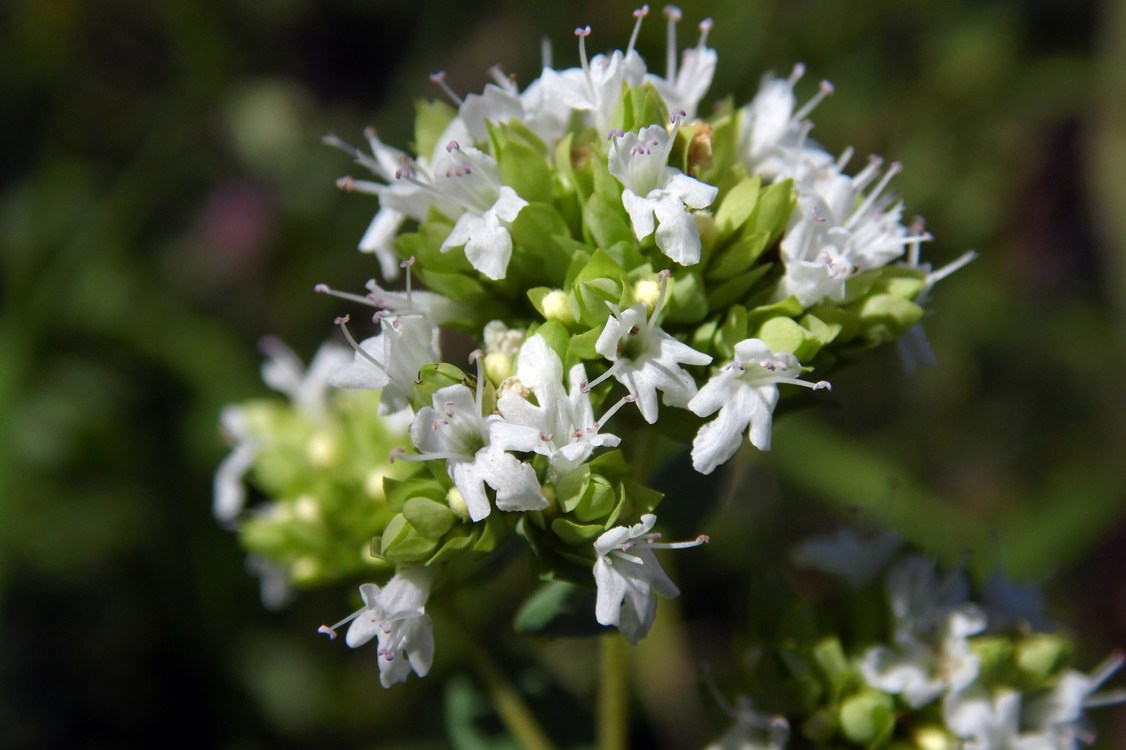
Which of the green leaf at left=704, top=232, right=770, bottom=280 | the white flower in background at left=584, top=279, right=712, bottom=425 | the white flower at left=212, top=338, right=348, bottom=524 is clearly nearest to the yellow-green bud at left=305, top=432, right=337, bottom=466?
the white flower at left=212, top=338, right=348, bottom=524

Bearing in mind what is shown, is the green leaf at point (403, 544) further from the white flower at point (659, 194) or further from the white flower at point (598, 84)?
the white flower at point (598, 84)

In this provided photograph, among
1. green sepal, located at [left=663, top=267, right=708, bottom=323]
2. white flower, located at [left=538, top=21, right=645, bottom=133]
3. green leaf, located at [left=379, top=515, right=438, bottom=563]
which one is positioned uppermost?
Answer: white flower, located at [left=538, top=21, right=645, bottom=133]

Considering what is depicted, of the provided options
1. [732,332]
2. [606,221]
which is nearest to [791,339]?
[732,332]

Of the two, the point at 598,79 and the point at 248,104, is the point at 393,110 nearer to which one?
the point at 248,104

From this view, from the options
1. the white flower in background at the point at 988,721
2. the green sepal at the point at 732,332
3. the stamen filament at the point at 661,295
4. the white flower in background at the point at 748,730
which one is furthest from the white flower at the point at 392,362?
the white flower in background at the point at 988,721

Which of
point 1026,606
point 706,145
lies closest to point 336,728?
point 1026,606

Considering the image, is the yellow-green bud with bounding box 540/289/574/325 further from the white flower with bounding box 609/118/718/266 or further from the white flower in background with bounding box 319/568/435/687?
the white flower in background with bounding box 319/568/435/687
